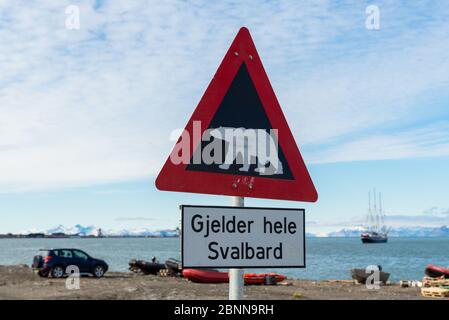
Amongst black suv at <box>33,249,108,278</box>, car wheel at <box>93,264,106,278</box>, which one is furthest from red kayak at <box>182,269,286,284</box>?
black suv at <box>33,249,108,278</box>

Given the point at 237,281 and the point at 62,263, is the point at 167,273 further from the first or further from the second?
the point at 237,281

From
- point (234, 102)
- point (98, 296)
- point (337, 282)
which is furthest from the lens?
point (337, 282)

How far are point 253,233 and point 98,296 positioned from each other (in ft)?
62.9

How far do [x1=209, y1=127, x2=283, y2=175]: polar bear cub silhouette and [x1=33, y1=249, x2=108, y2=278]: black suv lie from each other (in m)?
30.6

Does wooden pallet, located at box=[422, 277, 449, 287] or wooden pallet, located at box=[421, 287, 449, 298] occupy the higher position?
wooden pallet, located at box=[422, 277, 449, 287]

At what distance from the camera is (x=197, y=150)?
10.0 ft

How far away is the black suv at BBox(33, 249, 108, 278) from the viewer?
31.7 m

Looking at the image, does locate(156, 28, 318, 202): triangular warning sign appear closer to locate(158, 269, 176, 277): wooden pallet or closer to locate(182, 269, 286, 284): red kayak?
locate(182, 269, 286, 284): red kayak

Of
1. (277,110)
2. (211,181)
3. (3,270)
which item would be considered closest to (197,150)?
(211,181)

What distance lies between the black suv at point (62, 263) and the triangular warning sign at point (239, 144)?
3054 cm

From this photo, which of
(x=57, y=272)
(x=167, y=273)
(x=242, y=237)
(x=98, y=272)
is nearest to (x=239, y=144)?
(x=242, y=237)

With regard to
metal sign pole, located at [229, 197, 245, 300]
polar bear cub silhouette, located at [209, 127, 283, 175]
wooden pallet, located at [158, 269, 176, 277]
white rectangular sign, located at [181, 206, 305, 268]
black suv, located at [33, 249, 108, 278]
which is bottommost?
wooden pallet, located at [158, 269, 176, 277]

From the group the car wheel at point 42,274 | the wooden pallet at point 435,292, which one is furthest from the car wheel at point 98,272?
the wooden pallet at point 435,292
